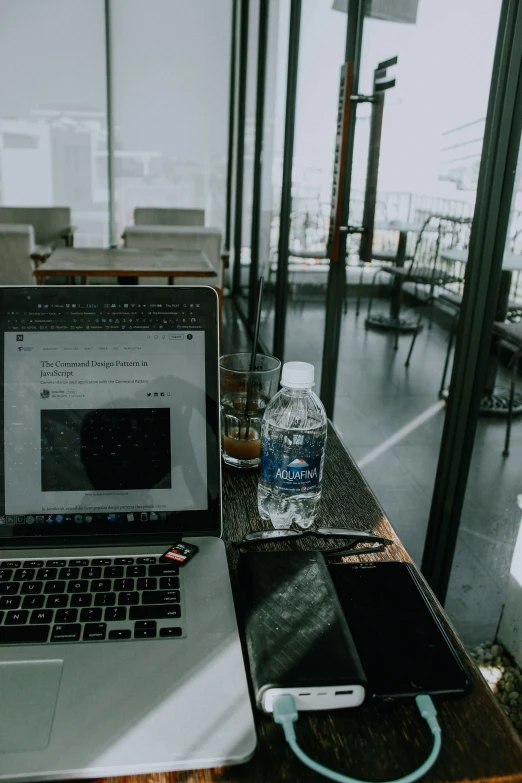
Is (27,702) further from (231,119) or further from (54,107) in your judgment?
(54,107)

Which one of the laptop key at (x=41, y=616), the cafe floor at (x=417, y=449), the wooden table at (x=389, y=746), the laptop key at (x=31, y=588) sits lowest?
the cafe floor at (x=417, y=449)

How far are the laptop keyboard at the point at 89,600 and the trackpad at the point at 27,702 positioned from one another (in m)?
0.03

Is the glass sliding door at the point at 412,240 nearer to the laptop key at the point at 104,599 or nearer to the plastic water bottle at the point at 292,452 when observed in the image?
the plastic water bottle at the point at 292,452

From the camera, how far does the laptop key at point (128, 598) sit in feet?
2.01

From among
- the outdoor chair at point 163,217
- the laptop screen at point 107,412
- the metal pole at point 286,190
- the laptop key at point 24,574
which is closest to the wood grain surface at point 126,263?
the metal pole at point 286,190

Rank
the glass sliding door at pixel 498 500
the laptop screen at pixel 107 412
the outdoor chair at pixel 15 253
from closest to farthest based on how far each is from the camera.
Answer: the laptop screen at pixel 107 412 → the glass sliding door at pixel 498 500 → the outdoor chair at pixel 15 253

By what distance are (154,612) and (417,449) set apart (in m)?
2.07

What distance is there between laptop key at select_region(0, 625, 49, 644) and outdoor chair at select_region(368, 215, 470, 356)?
114 cm

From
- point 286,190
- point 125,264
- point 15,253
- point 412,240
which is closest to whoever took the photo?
point 412,240

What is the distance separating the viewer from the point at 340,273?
2244mm

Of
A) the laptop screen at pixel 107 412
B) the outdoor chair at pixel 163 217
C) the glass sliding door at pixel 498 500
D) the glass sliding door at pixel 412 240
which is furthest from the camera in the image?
the outdoor chair at pixel 163 217

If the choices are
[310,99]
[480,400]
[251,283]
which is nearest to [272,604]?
[480,400]

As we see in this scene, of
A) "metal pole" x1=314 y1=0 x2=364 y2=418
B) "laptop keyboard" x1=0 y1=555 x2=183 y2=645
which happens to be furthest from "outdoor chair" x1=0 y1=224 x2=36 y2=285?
"laptop keyboard" x1=0 y1=555 x2=183 y2=645

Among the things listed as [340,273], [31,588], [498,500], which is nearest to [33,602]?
[31,588]
